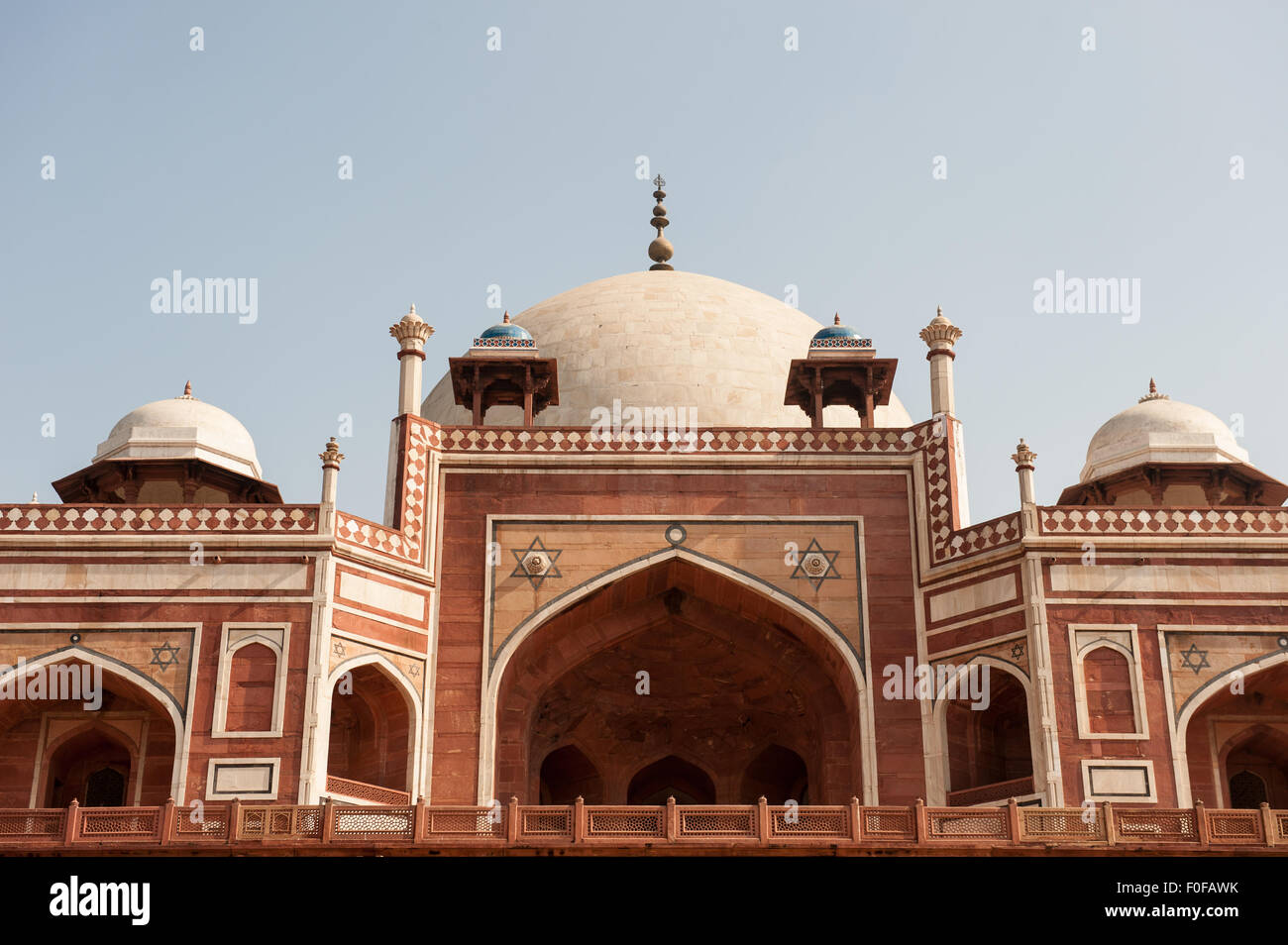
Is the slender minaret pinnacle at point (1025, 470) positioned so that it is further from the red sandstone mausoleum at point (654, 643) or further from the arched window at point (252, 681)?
the arched window at point (252, 681)

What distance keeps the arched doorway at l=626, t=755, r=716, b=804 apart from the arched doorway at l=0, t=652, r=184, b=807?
6.47m

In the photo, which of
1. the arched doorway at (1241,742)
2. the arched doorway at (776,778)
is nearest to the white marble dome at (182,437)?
the arched doorway at (776,778)

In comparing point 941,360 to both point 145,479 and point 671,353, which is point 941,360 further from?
point 145,479

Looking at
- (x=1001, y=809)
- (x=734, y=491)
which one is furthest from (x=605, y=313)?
(x=1001, y=809)

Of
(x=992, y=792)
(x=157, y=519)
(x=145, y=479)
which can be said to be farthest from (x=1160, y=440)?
(x=145, y=479)

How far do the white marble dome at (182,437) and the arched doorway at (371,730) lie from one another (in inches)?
188

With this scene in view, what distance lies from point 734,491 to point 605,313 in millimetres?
6052

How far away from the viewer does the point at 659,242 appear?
3156 centimetres

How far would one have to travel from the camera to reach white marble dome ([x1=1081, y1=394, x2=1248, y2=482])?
78.5ft

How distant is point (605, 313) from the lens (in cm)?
2731

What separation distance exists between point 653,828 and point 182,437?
9.44 m

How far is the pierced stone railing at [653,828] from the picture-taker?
1805 cm

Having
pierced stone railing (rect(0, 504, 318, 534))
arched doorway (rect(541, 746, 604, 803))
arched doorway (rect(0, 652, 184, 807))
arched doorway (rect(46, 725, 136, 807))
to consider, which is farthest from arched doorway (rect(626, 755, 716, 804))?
arched doorway (rect(46, 725, 136, 807))
